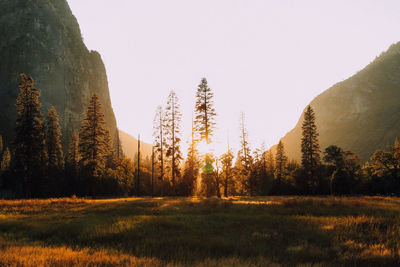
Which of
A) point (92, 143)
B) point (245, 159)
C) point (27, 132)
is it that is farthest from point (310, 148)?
point (27, 132)

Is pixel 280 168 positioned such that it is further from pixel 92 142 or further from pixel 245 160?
pixel 92 142

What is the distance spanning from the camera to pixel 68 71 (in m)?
156

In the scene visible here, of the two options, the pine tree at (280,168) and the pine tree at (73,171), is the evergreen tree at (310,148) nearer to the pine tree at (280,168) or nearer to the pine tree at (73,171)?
A: the pine tree at (280,168)

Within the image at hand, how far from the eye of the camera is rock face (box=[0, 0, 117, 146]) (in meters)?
136

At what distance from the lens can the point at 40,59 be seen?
14125cm

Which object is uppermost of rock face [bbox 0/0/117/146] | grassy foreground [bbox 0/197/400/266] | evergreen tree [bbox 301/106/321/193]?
rock face [bbox 0/0/117/146]

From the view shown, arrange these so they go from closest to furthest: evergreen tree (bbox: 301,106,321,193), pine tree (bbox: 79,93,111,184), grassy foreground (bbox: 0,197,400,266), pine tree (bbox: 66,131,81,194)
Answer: grassy foreground (bbox: 0,197,400,266) < pine tree (bbox: 79,93,111,184) < evergreen tree (bbox: 301,106,321,193) < pine tree (bbox: 66,131,81,194)

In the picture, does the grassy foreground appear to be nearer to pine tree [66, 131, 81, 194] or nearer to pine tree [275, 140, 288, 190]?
pine tree [66, 131, 81, 194]

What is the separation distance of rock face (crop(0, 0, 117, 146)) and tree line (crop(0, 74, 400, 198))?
9026 cm

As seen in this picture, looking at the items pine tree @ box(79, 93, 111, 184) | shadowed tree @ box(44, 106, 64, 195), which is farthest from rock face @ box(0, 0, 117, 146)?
pine tree @ box(79, 93, 111, 184)

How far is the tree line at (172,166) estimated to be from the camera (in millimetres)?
36250

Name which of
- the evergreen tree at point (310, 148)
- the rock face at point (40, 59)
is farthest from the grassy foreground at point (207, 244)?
the rock face at point (40, 59)

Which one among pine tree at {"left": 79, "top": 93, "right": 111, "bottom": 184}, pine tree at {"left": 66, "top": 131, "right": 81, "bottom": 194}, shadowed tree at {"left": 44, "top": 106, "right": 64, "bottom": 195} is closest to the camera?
pine tree at {"left": 79, "top": 93, "right": 111, "bottom": 184}

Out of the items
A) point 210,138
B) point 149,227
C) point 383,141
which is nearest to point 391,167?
point 210,138
